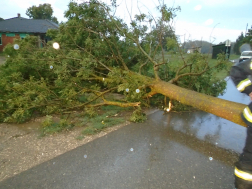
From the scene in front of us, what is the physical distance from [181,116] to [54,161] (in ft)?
10.2

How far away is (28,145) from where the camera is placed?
10.7ft

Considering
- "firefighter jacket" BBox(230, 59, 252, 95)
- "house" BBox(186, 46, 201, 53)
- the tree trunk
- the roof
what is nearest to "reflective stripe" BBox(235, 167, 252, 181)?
"firefighter jacket" BBox(230, 59, 252, 95)

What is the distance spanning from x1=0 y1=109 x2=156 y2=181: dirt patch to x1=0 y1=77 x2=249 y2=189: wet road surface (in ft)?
0.53

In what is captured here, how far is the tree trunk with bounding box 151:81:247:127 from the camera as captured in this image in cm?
313

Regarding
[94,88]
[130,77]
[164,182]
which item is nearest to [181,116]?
[130,77]

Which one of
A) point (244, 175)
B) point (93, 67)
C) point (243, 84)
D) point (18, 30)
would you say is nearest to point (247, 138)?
point (244, 175)

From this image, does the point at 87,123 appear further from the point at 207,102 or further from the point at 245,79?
the point at 245,79

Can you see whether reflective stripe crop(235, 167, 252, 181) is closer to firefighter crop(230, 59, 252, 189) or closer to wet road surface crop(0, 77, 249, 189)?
firefighter crop(230, 59, 252, 189)

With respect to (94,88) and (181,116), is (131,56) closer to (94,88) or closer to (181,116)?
(94,88)

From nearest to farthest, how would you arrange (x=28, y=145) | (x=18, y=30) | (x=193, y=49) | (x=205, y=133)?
(x=28, y=145)
(x=205, y=133)
(x=193, y=49)
(x=18, y=30)

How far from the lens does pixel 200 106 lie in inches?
145

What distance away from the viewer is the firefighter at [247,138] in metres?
1.96

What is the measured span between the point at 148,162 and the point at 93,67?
3169 millimetres

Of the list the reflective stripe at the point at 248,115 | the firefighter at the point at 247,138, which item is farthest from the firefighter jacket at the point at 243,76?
the reflective stripe at the point at 248,115
